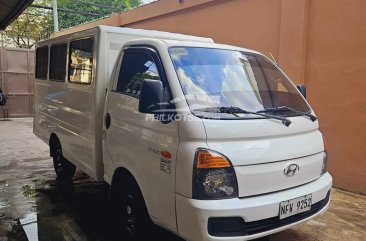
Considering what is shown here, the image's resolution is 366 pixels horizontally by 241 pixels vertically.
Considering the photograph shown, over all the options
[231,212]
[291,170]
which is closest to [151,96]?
[231,212]

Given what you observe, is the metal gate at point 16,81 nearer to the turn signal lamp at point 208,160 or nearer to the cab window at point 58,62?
the cab window at point 58,62

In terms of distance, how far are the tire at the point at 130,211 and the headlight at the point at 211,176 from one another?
0.89 m

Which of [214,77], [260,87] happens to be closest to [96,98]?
[214,77]

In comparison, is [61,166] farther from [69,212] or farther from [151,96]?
[151,96]

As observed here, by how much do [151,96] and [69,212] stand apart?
94.8 inches

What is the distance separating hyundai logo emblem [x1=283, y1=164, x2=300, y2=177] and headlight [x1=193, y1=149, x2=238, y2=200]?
0.55 m

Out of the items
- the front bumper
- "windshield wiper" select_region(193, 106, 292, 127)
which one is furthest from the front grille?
"windshield wiper" select_region(193, 106, 292, 127)

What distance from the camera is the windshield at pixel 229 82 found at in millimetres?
2988

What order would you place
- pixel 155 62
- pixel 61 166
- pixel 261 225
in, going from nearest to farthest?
pixel 261 225 < pixel 155 62 < pixel 61 166

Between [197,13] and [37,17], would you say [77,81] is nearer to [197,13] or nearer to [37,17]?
[197,13]

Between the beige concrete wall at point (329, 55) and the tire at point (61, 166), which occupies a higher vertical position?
the beige concrete wall at point (329, 55)

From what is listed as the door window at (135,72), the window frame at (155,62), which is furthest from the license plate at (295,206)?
Answer: the door window at (135,72)

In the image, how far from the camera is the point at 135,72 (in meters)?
3.49

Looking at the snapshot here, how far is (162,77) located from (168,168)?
2.57ft
